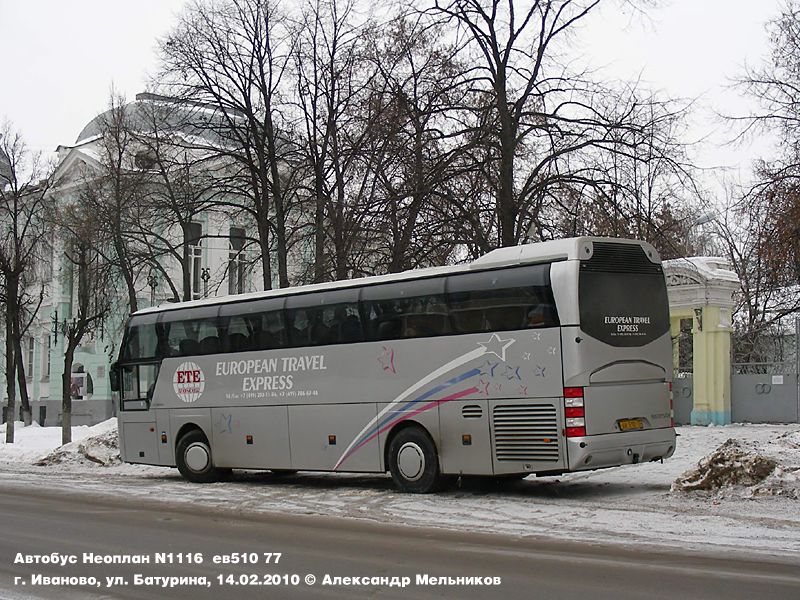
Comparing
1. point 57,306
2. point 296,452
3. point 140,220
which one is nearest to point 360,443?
point 296,452

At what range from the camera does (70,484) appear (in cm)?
2067

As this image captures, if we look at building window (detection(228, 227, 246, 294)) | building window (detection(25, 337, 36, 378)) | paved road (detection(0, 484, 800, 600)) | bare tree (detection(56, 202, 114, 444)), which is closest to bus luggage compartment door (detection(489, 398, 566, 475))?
paved road (detection(0, 484, 800, 600))

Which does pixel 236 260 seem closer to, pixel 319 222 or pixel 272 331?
pixel 319 222

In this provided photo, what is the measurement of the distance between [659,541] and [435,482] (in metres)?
5.74

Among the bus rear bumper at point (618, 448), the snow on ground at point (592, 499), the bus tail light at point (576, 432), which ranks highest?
the bus tail light at point (576, 432)

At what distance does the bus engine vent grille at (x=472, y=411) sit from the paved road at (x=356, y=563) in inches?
117

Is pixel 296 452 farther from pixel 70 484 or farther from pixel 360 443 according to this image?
pixel 70 484

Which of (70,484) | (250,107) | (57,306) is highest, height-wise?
(250,107)

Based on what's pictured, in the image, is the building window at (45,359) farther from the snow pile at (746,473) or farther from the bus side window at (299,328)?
the snow pile at (746,473)

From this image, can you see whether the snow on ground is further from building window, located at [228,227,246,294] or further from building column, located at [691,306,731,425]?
building window, located at [228,227,246,294]

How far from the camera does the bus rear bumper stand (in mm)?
14758

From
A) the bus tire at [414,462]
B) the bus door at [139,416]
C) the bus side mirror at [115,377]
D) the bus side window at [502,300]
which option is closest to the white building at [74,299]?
the bus side mirror at [115,377]

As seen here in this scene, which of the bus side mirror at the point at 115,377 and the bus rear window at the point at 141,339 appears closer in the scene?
the bus rear window at the point at 141,339

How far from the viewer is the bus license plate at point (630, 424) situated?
50.5ft
